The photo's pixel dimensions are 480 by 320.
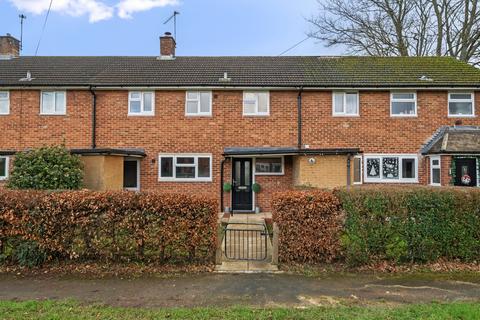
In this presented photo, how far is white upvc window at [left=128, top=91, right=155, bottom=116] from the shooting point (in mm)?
13891

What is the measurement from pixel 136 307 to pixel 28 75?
45.3 ft

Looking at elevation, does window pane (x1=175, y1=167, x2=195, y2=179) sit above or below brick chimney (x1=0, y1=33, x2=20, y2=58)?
below

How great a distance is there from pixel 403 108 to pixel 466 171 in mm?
3336

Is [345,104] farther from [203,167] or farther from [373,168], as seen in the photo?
[203,167]

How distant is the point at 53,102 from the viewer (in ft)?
45.8

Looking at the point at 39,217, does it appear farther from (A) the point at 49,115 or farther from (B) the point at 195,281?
(A) the point at 49,115

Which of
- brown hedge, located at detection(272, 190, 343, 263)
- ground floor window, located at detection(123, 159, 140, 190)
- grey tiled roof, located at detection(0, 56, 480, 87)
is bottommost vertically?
brown hedge, located at detection(272, 190, 343, 263)

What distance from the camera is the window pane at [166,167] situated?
13633 mm

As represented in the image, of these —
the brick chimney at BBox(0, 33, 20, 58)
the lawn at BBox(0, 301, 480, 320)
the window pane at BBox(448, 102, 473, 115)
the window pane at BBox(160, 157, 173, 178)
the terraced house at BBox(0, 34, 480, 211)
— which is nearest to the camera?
the lawn at BBox(0, 301, 480, 320)

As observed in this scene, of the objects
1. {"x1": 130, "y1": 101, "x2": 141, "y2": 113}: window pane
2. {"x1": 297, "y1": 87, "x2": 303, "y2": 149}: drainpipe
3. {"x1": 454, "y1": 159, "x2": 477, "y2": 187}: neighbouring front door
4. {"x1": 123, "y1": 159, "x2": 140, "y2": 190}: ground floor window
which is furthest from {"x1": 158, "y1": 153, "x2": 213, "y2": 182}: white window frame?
{"x1": 454, "y1": 159, "x2": 477, "y2": 187}: neighbouring front door

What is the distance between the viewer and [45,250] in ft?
19.4

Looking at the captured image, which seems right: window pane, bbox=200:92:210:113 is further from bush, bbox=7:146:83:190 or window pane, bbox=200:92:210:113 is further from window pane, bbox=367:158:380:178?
window pane, bbox=367:158:380:178

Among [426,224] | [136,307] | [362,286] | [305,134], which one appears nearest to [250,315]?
[136,307]

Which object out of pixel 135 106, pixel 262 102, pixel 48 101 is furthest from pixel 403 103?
pixel 48 101
